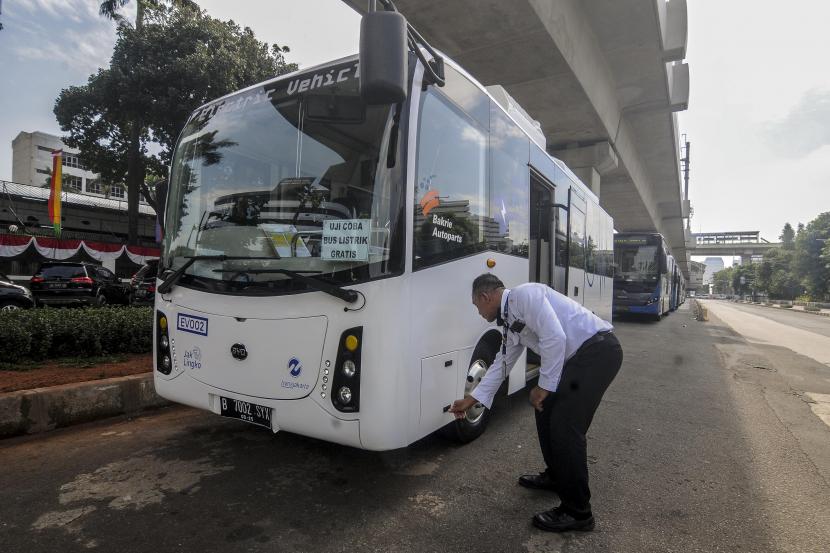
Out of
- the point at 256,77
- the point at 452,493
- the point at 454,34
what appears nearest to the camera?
the point at 452,493

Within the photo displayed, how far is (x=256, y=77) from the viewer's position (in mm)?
17719

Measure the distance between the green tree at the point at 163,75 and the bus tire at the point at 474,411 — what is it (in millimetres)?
16189

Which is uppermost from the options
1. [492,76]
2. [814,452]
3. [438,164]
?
[492,76]

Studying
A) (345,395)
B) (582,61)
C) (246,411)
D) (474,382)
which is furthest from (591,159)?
(246,411)

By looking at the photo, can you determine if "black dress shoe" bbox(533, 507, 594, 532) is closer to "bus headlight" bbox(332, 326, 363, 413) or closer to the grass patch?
"bus headlight" bbox(332, 326, 363, 413)

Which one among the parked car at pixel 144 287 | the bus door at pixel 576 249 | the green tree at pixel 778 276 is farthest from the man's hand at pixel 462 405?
the green tree at pixel 778 276

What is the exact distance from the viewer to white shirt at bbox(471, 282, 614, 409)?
2811 mm

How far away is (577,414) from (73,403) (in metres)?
4.48

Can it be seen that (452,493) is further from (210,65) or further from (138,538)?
(210,65)

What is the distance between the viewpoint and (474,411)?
13.9ft

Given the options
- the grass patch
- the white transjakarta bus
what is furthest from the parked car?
the white transjakarta bus

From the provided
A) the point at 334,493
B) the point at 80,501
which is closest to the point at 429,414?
the point at 334,493

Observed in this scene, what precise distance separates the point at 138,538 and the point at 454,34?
890 cm

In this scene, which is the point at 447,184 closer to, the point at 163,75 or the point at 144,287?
the point at 144,287
